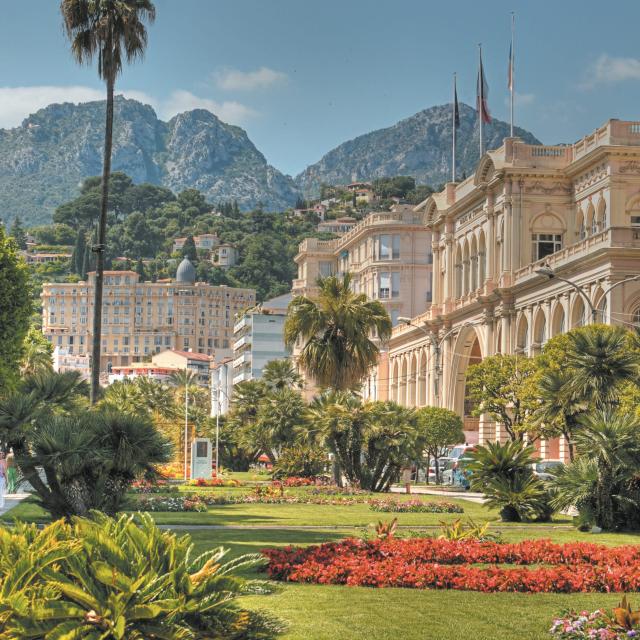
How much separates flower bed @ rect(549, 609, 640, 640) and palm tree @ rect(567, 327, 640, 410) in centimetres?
2125

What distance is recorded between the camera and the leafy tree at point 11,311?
45594 mm

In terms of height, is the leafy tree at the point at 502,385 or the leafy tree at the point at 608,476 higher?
the leafy tree at the point at 502,385

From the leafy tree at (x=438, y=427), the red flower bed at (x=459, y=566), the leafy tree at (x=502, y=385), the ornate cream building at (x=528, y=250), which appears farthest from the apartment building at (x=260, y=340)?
the red flower bed at (x=459, y=566)

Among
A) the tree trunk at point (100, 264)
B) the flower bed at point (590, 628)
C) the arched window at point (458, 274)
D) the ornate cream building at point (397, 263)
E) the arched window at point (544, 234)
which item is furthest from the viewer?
the ornate cream building at point (397, 263)

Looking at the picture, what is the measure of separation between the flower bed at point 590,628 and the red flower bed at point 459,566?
3.42 m

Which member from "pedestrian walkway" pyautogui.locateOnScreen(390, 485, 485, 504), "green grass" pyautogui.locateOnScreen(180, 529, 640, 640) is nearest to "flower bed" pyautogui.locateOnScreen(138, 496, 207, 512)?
"pedestrian walkway" pyautogui.locateOnScreen(390, 485, 485, 504)

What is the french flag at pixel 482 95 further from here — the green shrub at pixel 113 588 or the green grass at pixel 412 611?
the green shrub at pixel 113 588

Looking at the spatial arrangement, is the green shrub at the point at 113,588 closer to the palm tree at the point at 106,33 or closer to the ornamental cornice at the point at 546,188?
the palm tree at the point at 106,33

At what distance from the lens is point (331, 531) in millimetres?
27172

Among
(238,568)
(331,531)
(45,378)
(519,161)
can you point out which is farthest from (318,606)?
(519,161)

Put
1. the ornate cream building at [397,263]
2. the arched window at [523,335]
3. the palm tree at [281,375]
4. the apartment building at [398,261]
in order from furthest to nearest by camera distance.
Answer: the apartment building at [398,261], the ornate cream building at [397,263], the palm tree at [281,375], the arched window at [523,335]

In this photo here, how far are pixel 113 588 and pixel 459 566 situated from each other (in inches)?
320

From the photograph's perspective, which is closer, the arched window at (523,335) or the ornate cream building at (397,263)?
the arched window at (523,335)

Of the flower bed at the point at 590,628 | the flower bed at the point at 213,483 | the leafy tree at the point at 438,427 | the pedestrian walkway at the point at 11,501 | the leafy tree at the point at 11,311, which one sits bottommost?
the flower bed at the point at 590,628
